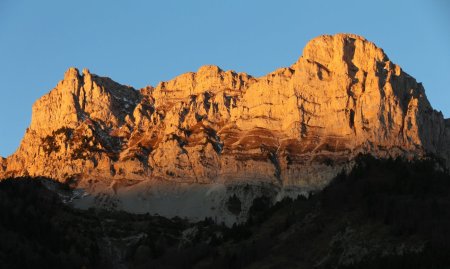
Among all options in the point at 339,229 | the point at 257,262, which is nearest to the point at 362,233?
the point at 339,229

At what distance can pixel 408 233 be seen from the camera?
177 metres

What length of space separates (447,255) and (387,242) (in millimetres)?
16912

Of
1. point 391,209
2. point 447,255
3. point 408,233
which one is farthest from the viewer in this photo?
point 391,209

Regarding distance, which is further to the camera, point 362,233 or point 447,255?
point 362,233

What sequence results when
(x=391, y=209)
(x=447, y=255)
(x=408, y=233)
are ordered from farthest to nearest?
(x=391, y=209)
(x=408, y=233)
(x=447, y=255)

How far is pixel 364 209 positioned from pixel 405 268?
103ft

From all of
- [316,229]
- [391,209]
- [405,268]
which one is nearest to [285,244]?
[316,229]

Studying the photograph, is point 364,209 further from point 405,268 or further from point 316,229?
point 405,268

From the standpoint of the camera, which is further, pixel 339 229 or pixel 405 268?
pixel 339 229

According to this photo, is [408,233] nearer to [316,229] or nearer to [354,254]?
[354,254]

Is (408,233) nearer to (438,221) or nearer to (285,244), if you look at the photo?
(438,221)

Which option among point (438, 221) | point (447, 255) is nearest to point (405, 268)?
point (447, 255)

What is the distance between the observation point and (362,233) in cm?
18512

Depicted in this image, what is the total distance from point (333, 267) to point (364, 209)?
19722mm
